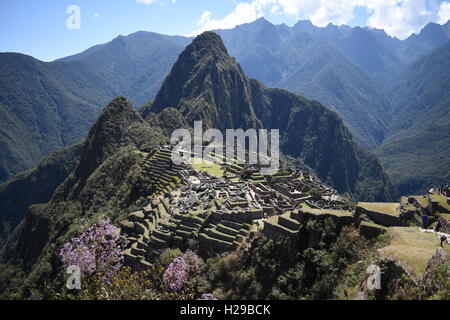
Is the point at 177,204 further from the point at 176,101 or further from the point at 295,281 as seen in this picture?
the point at 176,101

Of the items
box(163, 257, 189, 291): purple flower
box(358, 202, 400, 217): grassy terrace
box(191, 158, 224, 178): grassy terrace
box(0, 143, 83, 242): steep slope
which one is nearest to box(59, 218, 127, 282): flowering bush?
box(163, 257, 189, 291): purple flower

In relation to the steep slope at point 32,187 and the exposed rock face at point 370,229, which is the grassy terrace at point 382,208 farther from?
the steep slope at point 32,187

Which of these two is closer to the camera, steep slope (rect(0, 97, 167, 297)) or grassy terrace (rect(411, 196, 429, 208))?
grassy terrace (rect(411, 196, 429, 208))

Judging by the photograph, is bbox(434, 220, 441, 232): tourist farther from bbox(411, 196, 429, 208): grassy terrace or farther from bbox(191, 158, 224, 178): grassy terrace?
bbox(191, 158, 224, 178): grassy terrace

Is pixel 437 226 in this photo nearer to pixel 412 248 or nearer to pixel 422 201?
pixel 422 201

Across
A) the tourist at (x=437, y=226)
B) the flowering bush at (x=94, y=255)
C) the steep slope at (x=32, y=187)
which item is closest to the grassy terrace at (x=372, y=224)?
the tourist at (x=437, y=226)

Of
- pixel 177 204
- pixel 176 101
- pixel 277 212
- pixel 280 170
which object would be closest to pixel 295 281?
pixel 277 212

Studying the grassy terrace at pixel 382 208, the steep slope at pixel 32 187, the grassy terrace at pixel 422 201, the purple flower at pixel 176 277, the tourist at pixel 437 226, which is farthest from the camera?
the steep slope at pixel 32 187

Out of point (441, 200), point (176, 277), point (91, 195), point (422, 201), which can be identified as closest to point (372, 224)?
point (441, 200)

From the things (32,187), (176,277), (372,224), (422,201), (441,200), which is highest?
(441,200)
